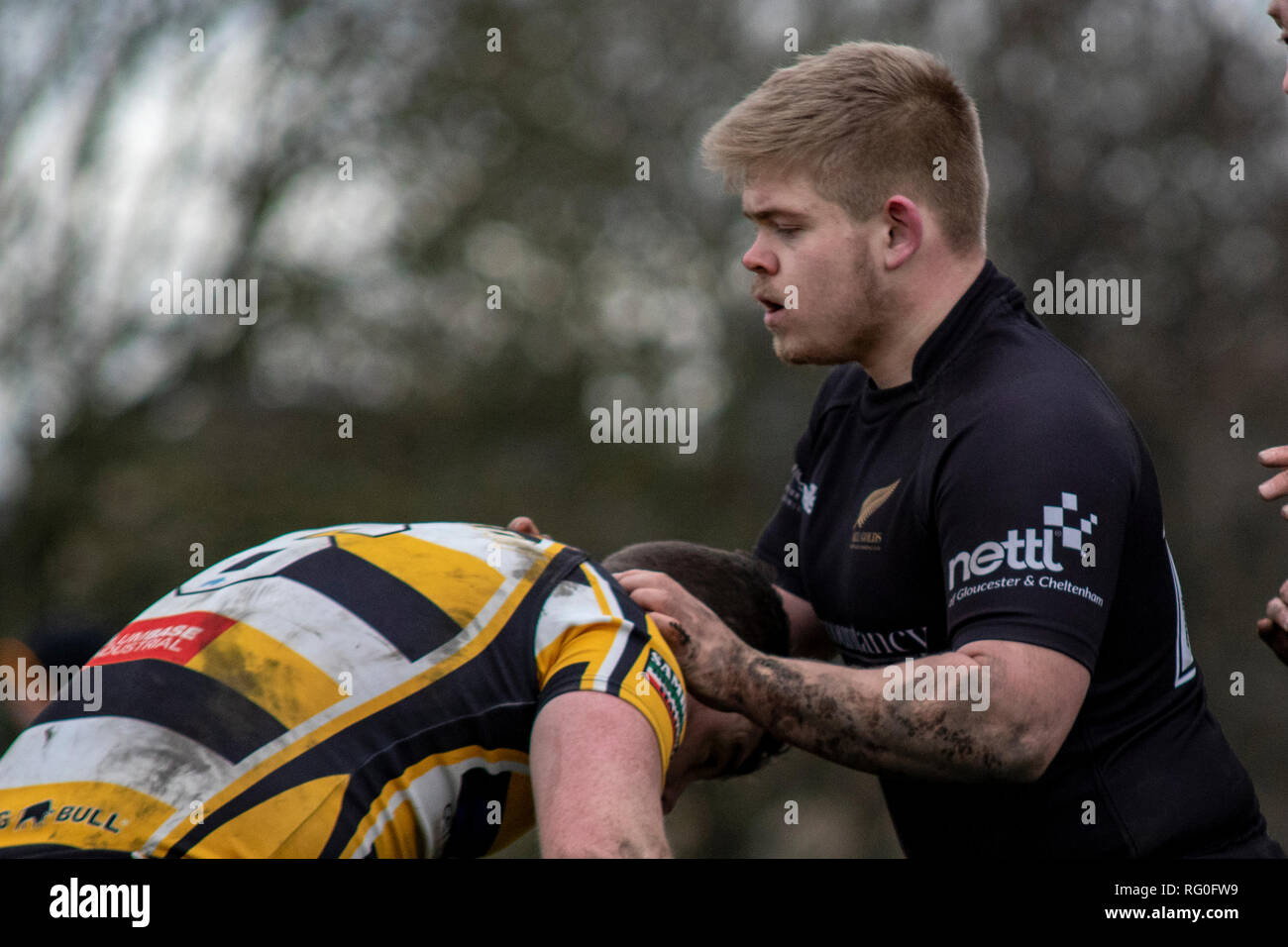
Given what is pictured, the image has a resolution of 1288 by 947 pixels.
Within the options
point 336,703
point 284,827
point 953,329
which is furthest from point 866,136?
point 284,827

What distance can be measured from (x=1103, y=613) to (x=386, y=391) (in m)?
9.33

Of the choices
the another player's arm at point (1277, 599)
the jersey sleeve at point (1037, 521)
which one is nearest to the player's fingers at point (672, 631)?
the jersey sleeve at point (1037, 521)

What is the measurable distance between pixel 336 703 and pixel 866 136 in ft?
6.62

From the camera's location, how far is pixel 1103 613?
2.74m

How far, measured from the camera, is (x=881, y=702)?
9.21ft

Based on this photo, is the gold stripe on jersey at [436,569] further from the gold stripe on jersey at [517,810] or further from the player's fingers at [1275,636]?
the player's fingers at [1275,636]

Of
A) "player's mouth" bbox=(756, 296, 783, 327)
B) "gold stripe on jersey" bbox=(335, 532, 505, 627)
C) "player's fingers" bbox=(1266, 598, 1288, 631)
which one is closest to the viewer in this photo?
"gold stripe on jersey" bbox=(335, 532, 505, 627)

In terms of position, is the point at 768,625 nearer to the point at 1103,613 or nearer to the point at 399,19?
the point at 1103,613

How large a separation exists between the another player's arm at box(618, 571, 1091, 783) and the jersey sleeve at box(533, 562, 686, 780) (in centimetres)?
34

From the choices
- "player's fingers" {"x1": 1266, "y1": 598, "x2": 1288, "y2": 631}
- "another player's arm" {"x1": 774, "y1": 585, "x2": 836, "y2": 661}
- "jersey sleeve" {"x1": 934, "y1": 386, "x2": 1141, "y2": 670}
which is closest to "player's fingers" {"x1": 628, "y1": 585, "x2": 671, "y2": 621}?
"jersey sleeve" {"x1": 934, "y1": 386, "x2": 1141, "y2": 670}

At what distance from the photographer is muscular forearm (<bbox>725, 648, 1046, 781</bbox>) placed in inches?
106

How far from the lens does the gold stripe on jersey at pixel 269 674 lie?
196cm

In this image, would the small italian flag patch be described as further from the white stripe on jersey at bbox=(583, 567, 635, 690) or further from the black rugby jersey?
the black rugby jersey

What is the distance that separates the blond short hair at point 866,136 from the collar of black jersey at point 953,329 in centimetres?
13
